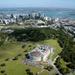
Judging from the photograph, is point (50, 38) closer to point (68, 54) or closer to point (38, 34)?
point (38, 34)

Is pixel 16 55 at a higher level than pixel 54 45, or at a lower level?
higher

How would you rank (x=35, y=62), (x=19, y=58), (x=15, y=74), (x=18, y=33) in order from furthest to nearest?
(x=18, y=33) → (x=19, y=58) → (x=35, y=62) → (x=15, y=74)

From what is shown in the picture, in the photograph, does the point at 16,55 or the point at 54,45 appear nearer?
the point at 16,55

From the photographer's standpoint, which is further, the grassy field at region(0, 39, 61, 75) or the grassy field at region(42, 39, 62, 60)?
the grassy field at region(42, 39, 62, 60)

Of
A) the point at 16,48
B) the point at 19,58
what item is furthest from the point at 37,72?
the point at 16,48

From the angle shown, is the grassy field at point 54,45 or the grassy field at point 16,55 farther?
the grassy field at point 54,45

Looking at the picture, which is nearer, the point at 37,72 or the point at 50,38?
the point at 37,72

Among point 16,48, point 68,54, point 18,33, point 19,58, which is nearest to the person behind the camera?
point 19,58

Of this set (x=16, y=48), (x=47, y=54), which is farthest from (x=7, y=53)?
(x=47, y=54)
